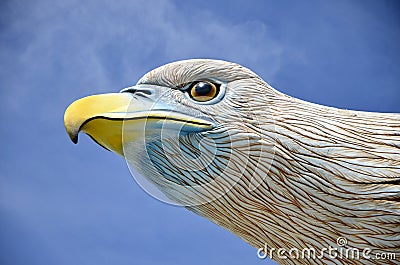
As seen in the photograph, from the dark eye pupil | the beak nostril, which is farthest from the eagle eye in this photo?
the beak nostril

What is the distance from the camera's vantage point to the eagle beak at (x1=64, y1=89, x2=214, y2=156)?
5.24ft

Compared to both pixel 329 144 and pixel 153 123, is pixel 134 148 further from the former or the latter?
pixel 329 144

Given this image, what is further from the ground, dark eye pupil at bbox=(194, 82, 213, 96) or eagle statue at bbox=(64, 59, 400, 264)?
dark eye pupil at bbox=(194, 82, 213, 96)

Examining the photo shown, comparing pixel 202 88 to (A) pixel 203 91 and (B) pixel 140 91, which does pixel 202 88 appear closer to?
(A) pixel 203 91

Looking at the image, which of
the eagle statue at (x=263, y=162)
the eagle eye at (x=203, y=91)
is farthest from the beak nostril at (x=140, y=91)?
the eagle eye at (x=203, y=91)

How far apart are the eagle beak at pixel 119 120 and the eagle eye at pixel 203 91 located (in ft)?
0.26

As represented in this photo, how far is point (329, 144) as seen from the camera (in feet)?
5.33

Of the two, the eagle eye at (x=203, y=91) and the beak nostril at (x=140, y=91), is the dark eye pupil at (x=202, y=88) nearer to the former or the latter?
the eagle eye at (x=203, y=91)

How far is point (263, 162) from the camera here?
1.61 meters

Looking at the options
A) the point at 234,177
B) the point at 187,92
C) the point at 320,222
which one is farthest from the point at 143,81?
the point at 320,222

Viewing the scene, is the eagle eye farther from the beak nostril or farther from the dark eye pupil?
the beak nostril

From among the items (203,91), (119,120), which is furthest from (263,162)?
(119,120)

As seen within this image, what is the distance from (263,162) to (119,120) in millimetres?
458

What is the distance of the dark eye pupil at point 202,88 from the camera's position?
1.69 meters
